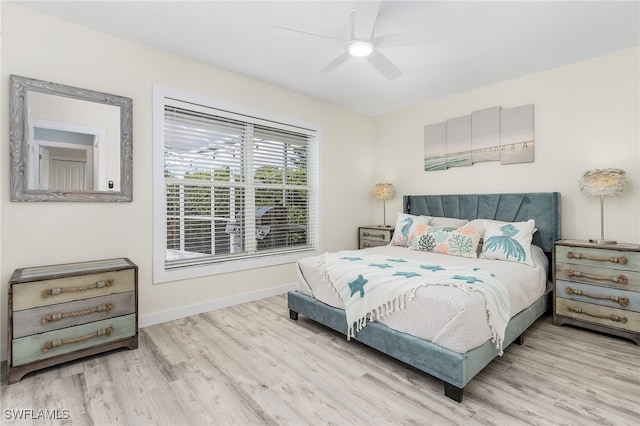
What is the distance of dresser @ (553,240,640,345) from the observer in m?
2.53

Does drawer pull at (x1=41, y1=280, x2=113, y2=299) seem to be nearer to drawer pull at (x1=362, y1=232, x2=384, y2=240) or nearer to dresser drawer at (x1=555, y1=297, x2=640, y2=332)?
drawer pull at (x1=362, y1=232, x2=384, y2=240)

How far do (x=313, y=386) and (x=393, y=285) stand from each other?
2.79 ft

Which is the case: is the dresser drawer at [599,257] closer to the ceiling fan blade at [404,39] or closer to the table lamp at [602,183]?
the table lamp at [602,183]

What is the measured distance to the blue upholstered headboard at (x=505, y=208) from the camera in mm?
3252

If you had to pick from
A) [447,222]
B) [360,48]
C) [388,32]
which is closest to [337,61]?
[360,48]

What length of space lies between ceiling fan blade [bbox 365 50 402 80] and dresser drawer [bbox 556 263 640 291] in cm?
239

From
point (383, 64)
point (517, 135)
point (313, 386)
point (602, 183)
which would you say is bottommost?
point (313, 386)

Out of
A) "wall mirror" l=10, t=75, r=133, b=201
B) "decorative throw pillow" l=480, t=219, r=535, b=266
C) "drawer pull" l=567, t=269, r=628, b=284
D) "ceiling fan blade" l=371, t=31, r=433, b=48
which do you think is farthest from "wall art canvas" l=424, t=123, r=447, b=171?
"wall mirror" l=10, t=75, r=133, b=201

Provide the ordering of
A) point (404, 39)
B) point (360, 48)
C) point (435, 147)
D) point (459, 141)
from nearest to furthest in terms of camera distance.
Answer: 1. point (404, 39)
2. point (360, 48)
3. point (459, 141)
4. point (435, 147)

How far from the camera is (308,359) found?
229 cm

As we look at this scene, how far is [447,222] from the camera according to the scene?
12.7 ft

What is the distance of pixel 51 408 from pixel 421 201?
13.7ft

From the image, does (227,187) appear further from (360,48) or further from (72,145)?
(360,48)

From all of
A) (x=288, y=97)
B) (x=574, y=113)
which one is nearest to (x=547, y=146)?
(x=574, y=113)
